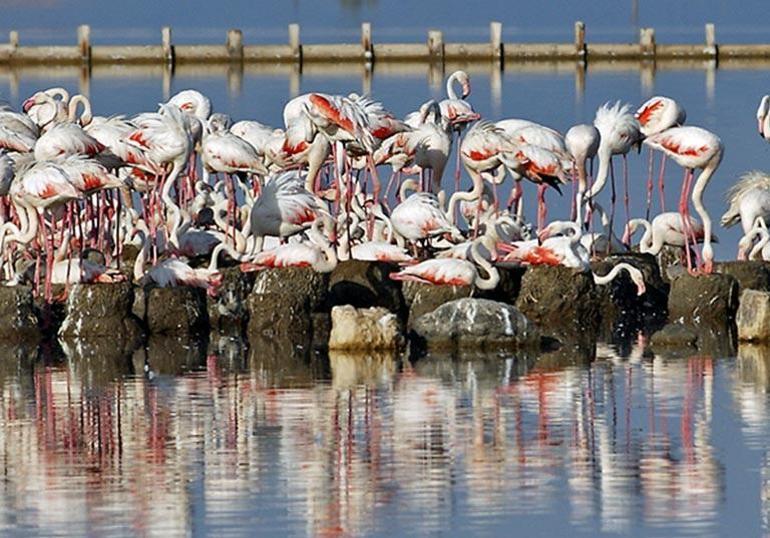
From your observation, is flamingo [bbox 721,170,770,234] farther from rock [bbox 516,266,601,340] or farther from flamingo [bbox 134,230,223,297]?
flamingo [bbox 134,230,223,297]

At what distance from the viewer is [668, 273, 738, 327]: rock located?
17344mm

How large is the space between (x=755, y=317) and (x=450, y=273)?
7.66ft

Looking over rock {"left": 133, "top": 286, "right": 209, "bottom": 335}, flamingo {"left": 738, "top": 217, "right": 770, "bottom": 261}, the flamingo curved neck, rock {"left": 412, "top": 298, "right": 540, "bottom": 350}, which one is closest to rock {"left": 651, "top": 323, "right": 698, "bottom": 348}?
rock {"left": 412, "top": 298, "right": 540, "bottom": 350}

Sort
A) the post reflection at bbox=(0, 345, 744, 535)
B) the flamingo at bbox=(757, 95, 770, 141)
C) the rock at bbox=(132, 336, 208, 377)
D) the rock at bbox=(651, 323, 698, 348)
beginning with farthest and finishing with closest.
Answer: the flamingo at bbox=(757, 95, 770, 141) → the rock at bbox=(651, 323, 698, 348) → the rock at bbox=(132, 336, 208, 377) → the post reflection at bbox=(0, 345, 744, 535)

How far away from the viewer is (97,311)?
1681 centimetres

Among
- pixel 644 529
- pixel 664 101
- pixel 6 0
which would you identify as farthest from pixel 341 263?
pixel 6 0

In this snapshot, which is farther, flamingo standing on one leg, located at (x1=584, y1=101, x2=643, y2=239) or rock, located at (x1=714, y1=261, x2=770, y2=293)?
flamingo standing on one leg, located at (x1=584, y1=101, x2=643, y2=239)

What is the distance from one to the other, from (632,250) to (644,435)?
24.3ft

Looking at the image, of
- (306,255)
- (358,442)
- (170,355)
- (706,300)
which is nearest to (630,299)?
(706,300)

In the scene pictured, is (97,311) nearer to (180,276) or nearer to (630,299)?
(180,276)

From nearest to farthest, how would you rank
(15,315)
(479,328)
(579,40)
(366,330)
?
(366,330)
(479,328)
(15,315)
(579,40)

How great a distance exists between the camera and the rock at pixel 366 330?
51.6ft

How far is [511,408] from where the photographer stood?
43.4 feet

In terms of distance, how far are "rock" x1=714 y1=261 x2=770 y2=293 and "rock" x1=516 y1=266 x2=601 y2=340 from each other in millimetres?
1276
